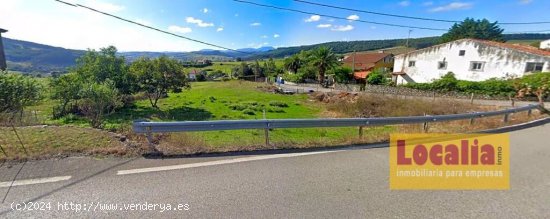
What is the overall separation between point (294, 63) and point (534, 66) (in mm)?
48280

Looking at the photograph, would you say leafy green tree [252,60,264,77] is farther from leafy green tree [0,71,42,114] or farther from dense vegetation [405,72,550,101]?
leafy green tree [0,71,42,114]

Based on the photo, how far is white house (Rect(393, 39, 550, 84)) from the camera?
2467cm

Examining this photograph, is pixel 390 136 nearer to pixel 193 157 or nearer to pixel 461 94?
pixel 193 157

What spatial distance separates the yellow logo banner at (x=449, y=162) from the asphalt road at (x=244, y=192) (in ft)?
0.68

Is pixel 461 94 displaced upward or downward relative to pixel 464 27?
downward

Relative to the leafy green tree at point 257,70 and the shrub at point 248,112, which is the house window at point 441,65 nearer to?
the shrub at point 248,112

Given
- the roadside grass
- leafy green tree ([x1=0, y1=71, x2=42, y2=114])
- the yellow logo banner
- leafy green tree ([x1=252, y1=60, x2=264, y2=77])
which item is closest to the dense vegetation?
the yellow logo banner

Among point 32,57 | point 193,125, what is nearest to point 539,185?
point 193,125

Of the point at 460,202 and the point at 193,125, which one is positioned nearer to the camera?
the point at 460,202

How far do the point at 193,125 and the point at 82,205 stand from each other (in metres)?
2.38

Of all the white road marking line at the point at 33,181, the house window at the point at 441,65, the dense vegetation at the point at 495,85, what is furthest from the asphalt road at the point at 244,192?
the house window at the point at 441,65

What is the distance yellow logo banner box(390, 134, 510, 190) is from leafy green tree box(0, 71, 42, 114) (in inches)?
407

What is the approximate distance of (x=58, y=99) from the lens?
23.5m

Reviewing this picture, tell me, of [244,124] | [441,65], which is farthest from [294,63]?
[244,124]
